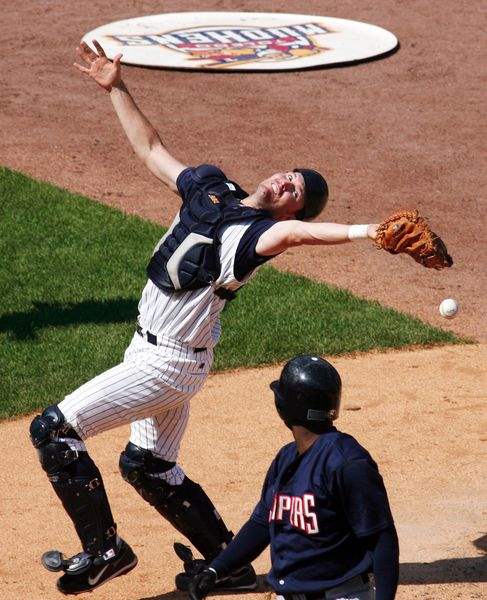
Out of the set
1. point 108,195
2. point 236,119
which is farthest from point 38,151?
point 236,119

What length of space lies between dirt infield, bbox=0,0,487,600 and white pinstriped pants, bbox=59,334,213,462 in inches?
35.8

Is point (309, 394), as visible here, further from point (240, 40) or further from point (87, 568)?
point (240, 40)

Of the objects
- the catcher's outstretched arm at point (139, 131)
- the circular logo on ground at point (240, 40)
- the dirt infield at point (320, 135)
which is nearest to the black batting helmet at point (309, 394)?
the catcher's outstretched arm at point (139, 131)

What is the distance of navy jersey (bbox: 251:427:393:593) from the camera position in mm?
3779

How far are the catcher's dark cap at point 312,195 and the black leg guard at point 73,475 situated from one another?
1400mm

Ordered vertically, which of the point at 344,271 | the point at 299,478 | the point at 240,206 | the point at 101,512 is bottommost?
the point at 344,271

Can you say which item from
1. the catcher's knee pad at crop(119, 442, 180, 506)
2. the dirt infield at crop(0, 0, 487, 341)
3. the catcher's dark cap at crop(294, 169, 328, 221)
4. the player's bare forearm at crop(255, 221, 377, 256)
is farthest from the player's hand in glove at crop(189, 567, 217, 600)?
the dirt infield at crop(0, 0, 487, 341)

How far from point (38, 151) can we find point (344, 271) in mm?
3596

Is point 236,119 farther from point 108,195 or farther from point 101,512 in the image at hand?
point 101,512

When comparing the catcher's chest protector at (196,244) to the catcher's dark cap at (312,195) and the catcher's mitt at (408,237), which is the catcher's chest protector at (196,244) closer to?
the catcher's dark cap at (312,195)

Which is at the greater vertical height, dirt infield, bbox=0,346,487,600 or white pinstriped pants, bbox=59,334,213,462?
white pinstriped pants, bbox=59,334,213,462

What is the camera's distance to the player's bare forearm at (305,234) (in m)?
4.47

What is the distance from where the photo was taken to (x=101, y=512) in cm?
512

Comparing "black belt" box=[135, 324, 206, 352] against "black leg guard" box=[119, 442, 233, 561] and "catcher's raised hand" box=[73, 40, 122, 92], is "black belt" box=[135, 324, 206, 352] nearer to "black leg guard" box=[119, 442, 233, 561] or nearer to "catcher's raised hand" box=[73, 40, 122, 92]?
"black leg guard" box=[119, 442, 233, 561]
